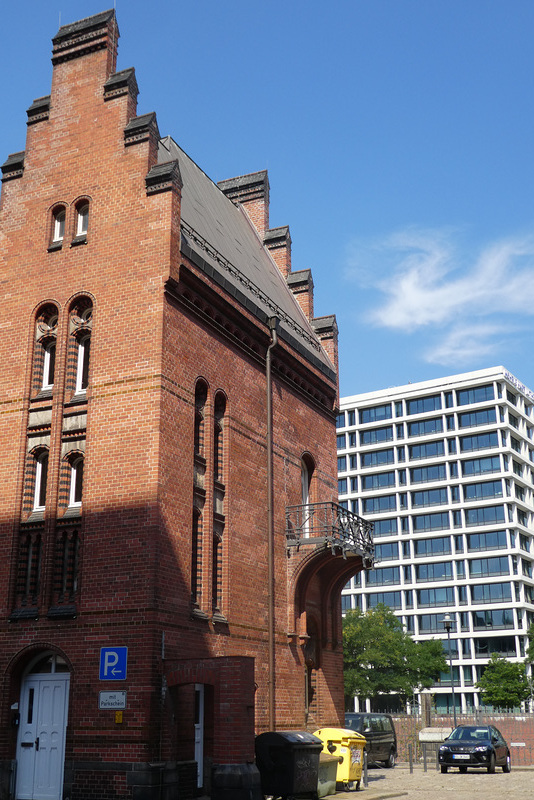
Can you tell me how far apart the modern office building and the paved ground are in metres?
54.2

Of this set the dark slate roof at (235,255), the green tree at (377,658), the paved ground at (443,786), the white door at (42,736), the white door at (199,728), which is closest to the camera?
the white door at (42,736)

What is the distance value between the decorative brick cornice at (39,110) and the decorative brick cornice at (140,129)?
2.89 m

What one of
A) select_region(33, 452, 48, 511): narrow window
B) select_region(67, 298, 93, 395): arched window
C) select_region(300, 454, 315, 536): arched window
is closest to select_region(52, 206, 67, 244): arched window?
select_region(67, 298, 93, 395): arched window

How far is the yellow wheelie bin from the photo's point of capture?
2048 centimetres

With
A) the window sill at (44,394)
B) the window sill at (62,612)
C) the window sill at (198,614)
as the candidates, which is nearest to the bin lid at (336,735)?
the window sill at (198,614)

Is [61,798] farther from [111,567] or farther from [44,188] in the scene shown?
[44,188]

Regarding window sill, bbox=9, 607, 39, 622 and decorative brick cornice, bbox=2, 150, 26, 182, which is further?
decorative brick cornice, bbox=2, 150, 26, 182

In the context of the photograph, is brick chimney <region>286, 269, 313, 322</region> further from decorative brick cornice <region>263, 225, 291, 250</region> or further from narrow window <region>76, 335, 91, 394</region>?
narrow window <region>76, 335, 91, 394</region>

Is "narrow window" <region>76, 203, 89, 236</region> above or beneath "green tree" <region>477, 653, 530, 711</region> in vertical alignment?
above

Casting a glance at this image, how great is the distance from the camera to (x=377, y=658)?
6097cm

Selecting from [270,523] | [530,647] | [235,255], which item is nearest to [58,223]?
[235,255]

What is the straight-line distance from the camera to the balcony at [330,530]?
23672 millimetres

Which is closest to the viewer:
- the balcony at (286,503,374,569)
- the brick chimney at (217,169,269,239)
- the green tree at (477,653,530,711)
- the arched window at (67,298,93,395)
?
the arched window at (67,298,93,395)

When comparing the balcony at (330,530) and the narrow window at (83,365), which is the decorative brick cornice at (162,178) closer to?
the narrow window at (83,365)
